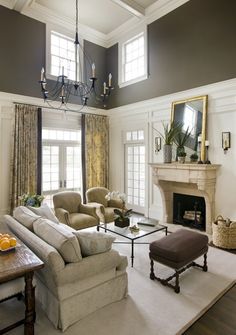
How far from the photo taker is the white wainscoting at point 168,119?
184 inches

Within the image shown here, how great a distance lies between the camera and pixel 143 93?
6410 millimetres

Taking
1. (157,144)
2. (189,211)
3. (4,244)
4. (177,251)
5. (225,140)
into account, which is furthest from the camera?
(157,144)

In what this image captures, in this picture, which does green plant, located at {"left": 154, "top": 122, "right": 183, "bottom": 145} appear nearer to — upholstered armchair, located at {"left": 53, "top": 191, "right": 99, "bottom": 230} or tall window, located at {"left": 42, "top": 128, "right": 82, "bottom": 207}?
upholstered armchair, located at {"left": 53, "top": 191, "right": 99, "bottom": 230}

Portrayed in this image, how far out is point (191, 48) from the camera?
5312mm

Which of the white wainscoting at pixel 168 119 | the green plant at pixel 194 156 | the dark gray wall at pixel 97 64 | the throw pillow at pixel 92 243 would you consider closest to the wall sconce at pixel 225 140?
the white wainscoting at pixel 168 119

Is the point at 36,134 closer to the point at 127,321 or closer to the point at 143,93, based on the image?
the point at 143,93

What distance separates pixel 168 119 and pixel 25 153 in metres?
3.70

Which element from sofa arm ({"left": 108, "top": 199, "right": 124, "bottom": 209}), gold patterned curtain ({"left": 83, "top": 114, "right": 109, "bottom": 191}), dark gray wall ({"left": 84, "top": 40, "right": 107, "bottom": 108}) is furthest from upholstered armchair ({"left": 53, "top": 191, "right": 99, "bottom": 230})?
dark gray wall ({"left": 84, "top": 40, "right": 107, "bottom": 108})

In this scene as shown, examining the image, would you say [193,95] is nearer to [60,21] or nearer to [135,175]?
[135,175]

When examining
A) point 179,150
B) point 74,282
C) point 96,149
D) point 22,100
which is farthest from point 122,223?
point 22,100

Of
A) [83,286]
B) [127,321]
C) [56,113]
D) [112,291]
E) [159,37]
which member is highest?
[159,37]

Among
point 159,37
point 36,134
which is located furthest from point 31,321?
point 159,37

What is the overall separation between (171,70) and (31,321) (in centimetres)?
570

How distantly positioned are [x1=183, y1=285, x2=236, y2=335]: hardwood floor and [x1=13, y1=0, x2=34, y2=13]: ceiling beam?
687 cm
